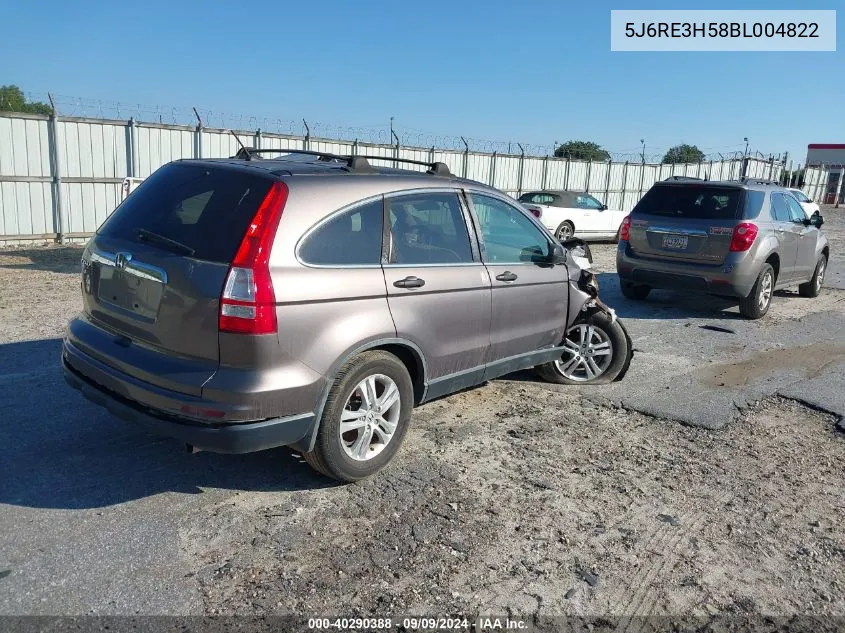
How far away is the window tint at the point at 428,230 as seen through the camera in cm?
416

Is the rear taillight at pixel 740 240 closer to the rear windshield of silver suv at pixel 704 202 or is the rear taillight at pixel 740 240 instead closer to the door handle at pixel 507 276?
the rear windshield of silver suv at pixel 704 202

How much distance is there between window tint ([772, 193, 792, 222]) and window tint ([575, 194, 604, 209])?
8.00 m

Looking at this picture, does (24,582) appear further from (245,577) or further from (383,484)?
(383,484)

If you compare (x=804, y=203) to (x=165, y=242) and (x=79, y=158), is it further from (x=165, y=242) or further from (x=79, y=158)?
(x=79, y=158)

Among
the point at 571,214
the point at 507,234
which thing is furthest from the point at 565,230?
the point at 507,234

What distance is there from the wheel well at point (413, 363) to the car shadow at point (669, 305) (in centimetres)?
563

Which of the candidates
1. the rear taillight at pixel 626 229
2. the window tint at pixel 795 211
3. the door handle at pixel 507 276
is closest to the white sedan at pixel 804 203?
the window tint at pixel 795 211

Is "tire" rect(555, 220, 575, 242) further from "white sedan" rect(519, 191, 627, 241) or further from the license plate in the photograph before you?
the license plate

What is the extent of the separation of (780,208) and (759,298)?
1.47 meters

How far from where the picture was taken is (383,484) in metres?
4.07

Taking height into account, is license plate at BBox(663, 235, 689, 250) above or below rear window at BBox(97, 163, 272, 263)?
below

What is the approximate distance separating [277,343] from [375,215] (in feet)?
3.46

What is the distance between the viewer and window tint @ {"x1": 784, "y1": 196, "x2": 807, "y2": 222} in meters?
10.2

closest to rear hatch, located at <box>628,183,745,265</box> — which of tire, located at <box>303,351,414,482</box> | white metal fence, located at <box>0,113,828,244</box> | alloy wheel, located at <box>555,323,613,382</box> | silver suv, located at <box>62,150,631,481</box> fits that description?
alloy wheel, located at <box>555,323,613,382</box>
